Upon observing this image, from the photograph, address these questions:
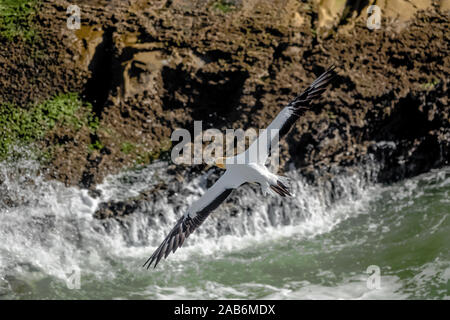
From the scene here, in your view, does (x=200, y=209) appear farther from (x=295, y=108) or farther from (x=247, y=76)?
(x=247, y=76)

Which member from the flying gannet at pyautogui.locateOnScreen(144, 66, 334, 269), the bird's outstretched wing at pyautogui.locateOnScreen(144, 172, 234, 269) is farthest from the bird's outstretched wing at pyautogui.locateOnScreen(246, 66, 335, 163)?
the bird's outstretched wing at pyautogui.locateOnScreen(144, 172, 234, 269)

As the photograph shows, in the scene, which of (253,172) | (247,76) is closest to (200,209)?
(253,172)

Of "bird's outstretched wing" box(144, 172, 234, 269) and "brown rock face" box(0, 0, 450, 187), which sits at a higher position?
"brown rock face" box(0, 0, 450, 187)

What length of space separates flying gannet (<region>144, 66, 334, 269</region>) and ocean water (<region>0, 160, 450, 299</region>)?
1057 millimetres

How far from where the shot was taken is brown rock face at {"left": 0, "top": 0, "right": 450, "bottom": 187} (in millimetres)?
8945

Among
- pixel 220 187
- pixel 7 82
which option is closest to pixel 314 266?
pixel 220 187

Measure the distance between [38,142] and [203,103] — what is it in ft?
7.02

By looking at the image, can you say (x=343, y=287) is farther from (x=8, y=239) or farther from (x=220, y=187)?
(x=8, y=239)

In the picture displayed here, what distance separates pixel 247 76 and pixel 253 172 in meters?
2.42

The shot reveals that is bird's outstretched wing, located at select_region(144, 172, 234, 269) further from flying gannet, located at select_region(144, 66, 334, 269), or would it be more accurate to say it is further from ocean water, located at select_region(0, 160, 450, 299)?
ocean water, located at select_region(0, 160, 450, 299)

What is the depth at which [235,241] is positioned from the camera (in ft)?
28.5

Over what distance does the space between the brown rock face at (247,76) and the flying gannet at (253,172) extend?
1.71 m

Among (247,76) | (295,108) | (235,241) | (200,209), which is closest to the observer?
(295,108)
